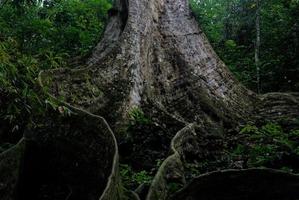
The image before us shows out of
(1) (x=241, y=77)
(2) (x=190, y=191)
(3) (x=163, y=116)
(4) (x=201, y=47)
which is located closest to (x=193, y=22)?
(4) (x=201, y=47)

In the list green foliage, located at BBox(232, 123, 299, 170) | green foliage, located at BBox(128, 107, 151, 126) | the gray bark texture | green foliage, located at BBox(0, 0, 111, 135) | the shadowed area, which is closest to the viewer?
the shadowed area

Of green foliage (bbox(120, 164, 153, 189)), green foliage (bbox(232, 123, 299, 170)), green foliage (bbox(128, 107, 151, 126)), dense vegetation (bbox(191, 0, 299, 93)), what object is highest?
dense vegetation (bbox(191, 0, 299, 93))

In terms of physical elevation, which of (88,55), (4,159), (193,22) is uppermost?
(193,22)

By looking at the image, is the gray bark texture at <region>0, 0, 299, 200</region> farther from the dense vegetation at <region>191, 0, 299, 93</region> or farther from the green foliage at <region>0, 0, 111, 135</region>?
the dense vegetation at <region>191, 0, 299, 93</region>

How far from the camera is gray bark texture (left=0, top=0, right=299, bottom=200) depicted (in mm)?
4816

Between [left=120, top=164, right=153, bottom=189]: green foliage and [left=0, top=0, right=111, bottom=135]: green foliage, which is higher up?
[left=0, top=0, right=111, bottom=135]: green foliage

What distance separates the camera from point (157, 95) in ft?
24.2

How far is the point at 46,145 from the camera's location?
514cm

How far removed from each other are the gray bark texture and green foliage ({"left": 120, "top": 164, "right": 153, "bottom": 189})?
0.40m

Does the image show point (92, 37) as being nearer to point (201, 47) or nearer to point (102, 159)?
point (201, 47)

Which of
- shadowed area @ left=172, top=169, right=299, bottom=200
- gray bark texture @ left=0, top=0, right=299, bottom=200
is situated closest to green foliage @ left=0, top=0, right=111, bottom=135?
gray bark texture @ left=0, top=0, right=299, bottom=200

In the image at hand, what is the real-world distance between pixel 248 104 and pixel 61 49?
16.8ft

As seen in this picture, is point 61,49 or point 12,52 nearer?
point 12,52

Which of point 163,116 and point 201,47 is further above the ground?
point 201,47
